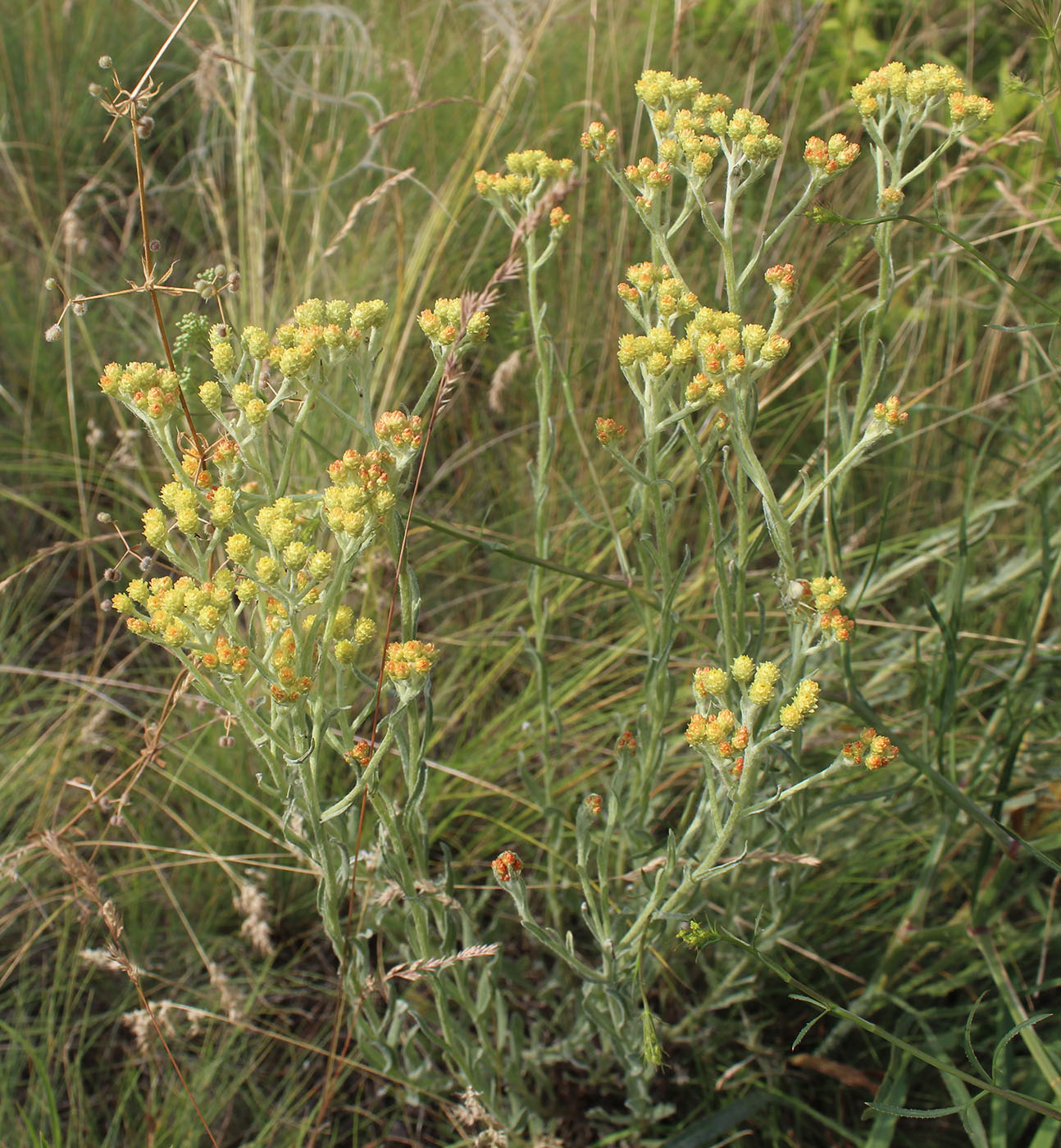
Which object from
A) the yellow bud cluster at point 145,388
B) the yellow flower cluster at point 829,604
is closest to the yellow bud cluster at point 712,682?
the yellow flower cluster at point 829,604

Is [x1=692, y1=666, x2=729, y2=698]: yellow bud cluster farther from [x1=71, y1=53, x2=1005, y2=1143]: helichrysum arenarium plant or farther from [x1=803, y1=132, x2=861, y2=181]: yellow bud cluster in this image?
[x1=803, y1=132, x2=861, y2=181]: yellow bud cluster

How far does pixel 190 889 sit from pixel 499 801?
656mm

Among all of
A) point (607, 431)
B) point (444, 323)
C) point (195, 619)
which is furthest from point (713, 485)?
point (195, 619)

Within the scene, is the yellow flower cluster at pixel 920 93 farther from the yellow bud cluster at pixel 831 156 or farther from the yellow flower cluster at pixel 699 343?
the yellow flower cluster at pixel 699 343

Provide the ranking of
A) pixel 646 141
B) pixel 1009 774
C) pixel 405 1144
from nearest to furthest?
1. pixel 1009 774
2. pixel 405 1144
3. pixel 646 141

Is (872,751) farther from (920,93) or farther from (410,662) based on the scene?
Answer: (920,93)

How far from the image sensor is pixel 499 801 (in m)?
2.07

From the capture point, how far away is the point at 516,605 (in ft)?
7.29

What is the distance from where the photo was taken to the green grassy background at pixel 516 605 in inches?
66.1

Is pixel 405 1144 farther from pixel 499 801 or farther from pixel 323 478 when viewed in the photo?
pixel 323 478

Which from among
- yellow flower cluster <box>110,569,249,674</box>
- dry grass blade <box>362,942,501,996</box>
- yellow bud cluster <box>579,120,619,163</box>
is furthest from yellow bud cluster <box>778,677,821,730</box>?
yellow bud cluster <box>579,120,619,163</box>

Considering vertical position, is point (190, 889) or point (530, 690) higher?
point (530, 690)

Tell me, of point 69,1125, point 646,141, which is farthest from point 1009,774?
point 646,141

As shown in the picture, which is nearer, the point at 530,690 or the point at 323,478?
the point at 530,690
